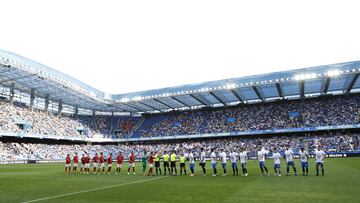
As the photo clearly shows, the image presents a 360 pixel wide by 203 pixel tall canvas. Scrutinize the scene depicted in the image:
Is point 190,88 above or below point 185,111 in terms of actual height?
above

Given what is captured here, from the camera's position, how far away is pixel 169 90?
57.5 meters

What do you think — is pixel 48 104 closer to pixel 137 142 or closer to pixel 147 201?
pixel 137 142

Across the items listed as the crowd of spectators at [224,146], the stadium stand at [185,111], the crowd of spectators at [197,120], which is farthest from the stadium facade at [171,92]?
the crowd of spectators at [224,146]

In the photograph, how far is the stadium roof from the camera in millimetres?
44938

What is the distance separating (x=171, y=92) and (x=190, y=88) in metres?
4.34

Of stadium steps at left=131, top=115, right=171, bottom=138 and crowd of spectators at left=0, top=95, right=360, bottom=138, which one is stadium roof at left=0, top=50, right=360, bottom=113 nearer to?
crowd of spectators at left=0, top=95, right=360, bottom=138

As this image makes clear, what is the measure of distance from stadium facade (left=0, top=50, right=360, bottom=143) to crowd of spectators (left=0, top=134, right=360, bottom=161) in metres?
1.68

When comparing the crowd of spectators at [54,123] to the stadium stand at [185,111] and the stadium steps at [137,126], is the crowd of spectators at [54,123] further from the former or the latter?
A: the stadium steps at [137,126]

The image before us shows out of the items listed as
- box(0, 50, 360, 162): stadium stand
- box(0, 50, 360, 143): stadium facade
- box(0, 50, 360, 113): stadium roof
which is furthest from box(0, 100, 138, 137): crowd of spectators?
box(0, 50, 360, 113): stadium roof

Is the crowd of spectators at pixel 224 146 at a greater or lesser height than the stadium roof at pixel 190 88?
lesser

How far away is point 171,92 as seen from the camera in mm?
57594

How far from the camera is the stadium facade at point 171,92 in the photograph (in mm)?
45750

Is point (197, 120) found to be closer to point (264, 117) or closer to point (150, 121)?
point (150, 121)

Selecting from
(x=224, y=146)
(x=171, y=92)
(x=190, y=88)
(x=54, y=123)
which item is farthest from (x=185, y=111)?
(x=54, y=123)
